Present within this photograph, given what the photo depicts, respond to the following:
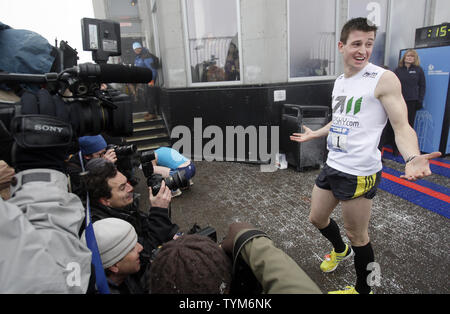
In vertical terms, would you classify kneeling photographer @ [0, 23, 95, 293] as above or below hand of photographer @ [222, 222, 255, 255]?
above

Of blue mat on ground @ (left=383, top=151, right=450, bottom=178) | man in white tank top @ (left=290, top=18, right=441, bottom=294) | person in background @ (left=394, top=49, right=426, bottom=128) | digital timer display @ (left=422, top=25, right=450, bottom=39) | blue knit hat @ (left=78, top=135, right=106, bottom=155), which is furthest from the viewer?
person in background @ (left=394, top=49, right=426, bottom=128)

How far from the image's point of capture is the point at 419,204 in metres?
3.81

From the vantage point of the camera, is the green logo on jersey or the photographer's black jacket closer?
the green logo on jersey

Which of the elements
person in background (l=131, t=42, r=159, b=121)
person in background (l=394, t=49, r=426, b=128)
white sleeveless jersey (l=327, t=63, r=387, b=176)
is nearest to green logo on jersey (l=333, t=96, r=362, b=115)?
white sleeveless jersey (l=327, t=63, r=387, b=176)

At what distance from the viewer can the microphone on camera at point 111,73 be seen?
1.33 meters

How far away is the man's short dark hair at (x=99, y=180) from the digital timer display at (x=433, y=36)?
6.37 m

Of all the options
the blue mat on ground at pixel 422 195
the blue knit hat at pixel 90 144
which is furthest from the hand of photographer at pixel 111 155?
the blue mat on ground at pixel 422 195

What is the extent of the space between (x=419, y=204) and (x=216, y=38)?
4.85m

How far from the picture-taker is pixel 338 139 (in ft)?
7.02

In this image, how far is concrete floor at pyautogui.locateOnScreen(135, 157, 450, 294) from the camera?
255 centimetres

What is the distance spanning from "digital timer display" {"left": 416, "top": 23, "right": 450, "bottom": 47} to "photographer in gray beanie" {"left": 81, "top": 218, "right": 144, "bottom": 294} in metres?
6.58

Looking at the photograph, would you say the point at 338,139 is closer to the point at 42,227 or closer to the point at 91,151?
the point at 42,227

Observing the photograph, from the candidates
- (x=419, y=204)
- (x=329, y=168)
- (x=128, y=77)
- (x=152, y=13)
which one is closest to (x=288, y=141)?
(x=419, y=204)

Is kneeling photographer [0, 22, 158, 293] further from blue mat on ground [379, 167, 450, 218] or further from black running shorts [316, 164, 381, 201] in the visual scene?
blue mat on ground [379, 167, 450, 218]
